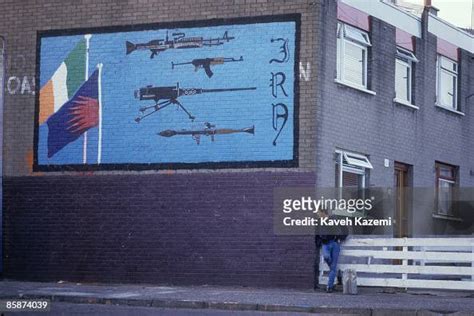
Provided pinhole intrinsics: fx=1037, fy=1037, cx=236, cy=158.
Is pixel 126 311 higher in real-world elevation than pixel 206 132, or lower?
lower

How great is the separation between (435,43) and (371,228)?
6033mm

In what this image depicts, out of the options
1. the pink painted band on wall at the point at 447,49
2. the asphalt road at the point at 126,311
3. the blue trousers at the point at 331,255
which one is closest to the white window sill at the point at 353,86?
the blue trousers at the point at 331,255

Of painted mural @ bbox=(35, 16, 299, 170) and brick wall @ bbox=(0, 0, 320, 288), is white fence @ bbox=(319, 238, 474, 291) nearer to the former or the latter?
brick wall @ bbox=(0, 0, 320, 288)

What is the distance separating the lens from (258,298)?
59.1ft

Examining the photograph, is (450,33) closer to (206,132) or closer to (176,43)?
(176,43)

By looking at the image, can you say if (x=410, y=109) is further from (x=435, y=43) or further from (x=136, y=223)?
(x=136, y=223)

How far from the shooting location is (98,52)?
74.2ft

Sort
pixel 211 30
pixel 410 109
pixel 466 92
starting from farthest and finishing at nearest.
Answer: pixel 466 92 < pixel 410 109 < pixel 211 30

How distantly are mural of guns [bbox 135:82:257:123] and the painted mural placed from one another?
2 cm

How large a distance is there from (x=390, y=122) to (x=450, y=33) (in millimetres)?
4557

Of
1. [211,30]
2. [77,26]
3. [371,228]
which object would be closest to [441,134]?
[371,228]

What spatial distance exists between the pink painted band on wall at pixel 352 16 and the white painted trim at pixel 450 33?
357 cm
